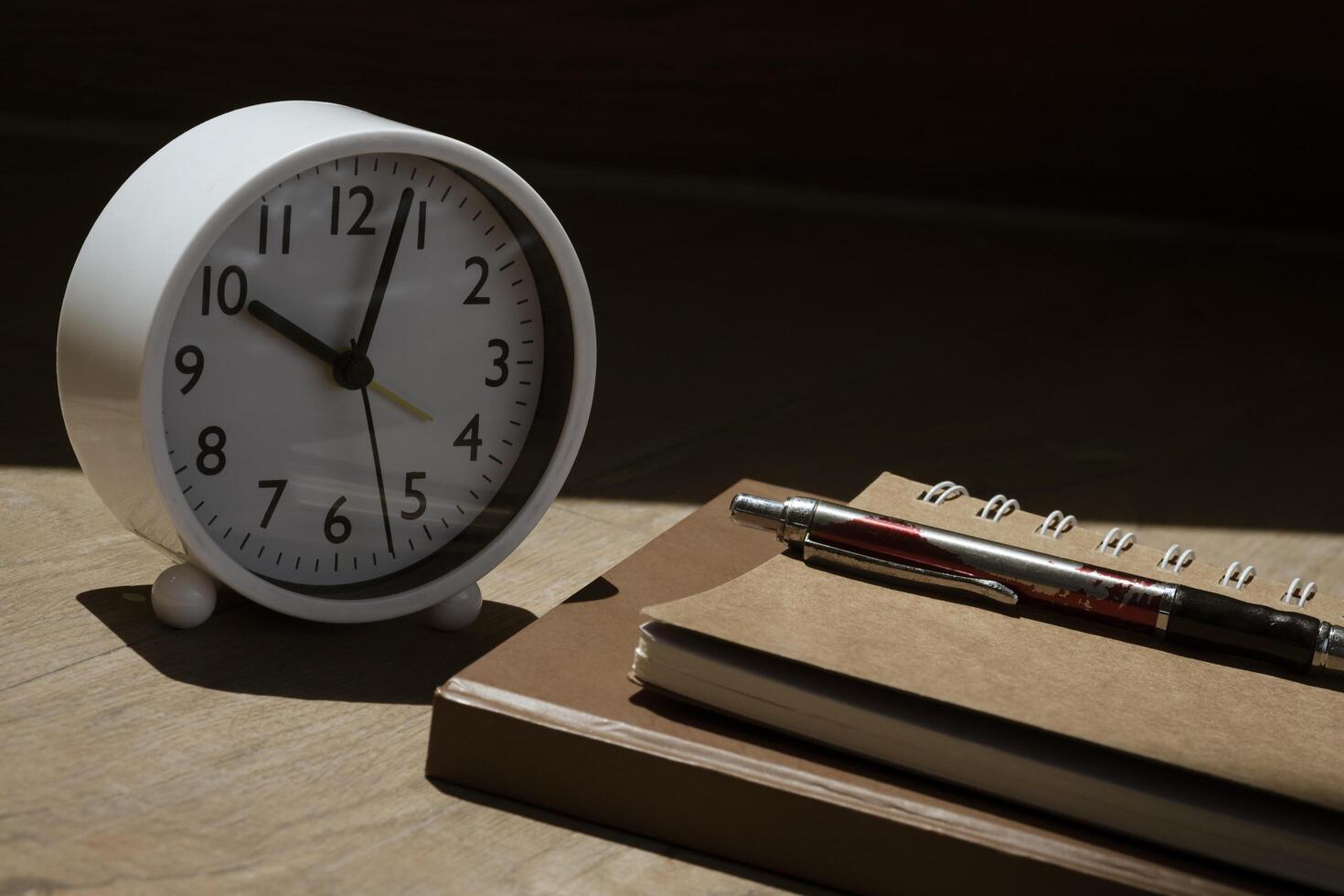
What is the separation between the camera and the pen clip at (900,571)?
1019 mm

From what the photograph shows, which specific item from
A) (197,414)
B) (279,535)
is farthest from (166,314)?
(279,535)

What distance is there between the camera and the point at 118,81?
2.71m

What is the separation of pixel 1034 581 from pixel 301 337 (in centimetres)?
53

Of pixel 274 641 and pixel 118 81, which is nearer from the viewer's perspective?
pixel 274 641

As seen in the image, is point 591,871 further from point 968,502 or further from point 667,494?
point 667,494

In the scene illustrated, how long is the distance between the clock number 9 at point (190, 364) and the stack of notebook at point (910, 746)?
28 centimetres

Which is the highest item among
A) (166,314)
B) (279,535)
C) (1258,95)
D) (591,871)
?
(1258,95)

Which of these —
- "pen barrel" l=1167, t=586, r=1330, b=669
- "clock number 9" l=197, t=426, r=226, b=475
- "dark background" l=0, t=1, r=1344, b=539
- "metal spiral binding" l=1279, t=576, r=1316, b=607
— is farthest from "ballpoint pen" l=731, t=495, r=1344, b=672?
"dark background" l=0, t=1, r=1344, b=539

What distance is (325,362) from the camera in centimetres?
107

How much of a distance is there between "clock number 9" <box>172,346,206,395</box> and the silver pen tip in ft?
1.25

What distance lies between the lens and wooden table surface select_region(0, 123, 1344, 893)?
2.87 ft

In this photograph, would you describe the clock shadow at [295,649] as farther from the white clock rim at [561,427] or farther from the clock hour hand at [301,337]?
the clock hour hand at [301,337]

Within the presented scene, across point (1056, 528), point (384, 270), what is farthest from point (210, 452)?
point (1056, 528)

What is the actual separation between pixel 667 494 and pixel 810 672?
0.64 meters
